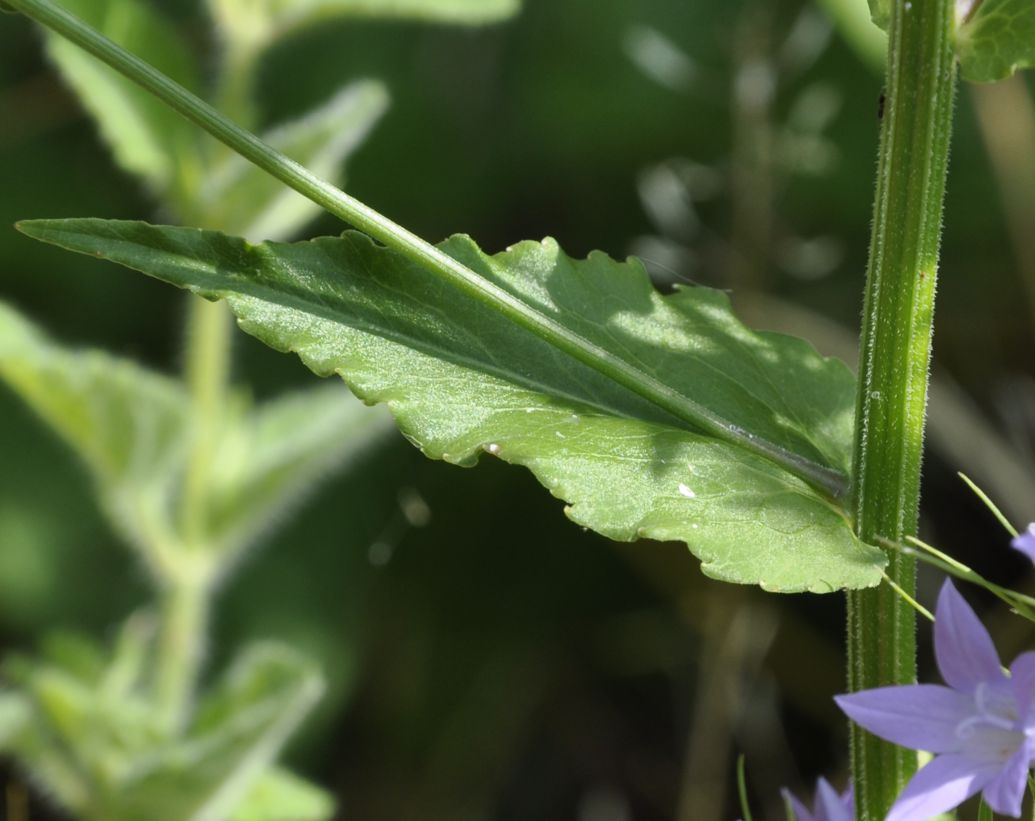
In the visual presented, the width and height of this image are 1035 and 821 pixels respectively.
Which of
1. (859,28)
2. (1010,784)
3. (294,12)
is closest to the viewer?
(1010,784)

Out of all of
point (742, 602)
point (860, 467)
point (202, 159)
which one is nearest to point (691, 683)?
point (742, 602)

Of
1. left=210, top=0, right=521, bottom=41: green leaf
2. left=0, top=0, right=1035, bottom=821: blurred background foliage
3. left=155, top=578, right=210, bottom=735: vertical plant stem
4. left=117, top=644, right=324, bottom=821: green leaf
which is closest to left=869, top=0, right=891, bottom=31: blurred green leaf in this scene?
left=210, top=0, right=521, bottom=41: green leaf

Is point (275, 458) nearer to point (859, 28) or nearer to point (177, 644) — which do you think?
point (177, 644)

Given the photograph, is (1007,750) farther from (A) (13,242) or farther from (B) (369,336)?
(A) (13,242)

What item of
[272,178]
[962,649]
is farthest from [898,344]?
[272,178]

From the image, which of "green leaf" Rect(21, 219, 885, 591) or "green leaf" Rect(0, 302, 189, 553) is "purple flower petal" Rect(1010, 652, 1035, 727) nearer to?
"green leaf" Rect(21, 219, 885, 591)

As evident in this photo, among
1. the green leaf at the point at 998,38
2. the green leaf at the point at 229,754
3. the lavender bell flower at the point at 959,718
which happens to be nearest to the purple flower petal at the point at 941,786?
the lavender bell flower at the point at 959,718
